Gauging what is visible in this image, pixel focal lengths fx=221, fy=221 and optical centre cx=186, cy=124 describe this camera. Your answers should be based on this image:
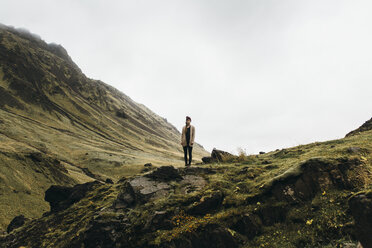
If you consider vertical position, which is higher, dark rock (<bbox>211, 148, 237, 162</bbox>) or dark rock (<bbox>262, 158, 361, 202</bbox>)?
dark rock (<bbox>211, 148, 237, 162</bbox>)

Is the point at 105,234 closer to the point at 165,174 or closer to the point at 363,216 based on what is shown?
the point at 165,174

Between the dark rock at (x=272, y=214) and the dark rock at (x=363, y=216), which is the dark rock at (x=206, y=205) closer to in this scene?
the dark rock at (x=272, y=214)

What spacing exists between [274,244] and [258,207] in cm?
172

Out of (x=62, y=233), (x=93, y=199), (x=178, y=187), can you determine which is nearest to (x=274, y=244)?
(x=178, y=187)

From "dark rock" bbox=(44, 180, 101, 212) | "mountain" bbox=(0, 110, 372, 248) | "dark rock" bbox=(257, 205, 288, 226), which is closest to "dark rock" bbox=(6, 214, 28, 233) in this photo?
"dark rock" bbox=(44, 180, 101, 212)

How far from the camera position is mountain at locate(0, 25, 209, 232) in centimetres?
3288

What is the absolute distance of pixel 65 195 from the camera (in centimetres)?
1877

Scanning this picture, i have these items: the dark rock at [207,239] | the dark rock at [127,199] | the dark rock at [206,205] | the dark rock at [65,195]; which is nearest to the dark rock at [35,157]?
the dark rock at [65,195]

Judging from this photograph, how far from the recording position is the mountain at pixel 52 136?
32.9 meters

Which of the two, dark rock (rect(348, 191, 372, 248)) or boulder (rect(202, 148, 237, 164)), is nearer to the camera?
dark rock (rect(348, 191, 372, 248))

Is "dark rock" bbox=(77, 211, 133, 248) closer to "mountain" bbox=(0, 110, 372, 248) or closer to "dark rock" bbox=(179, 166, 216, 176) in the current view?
"mountain" bbox=(0, 110, 372, 248)

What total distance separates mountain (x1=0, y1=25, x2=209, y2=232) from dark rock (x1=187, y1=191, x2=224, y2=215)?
71.6ft

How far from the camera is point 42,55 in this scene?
159 meters

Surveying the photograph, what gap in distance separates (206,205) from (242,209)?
1.60 m
